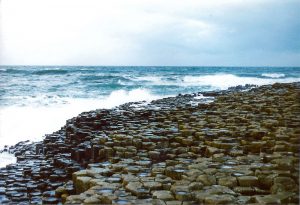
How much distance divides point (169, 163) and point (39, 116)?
32.1 feet

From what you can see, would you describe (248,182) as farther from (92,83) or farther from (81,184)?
(92,83)

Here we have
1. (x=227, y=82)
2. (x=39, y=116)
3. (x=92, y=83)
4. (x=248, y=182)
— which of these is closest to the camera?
(x=248, y=182)

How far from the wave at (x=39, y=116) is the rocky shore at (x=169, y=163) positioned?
6.37ft

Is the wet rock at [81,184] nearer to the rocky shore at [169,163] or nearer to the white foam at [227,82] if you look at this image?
the rocky shore at [169,163]

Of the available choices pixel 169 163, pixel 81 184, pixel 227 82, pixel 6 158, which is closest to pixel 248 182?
pixel 169 163

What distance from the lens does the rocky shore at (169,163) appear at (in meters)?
3.62

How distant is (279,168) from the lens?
418cm

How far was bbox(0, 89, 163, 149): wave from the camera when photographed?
402 inches

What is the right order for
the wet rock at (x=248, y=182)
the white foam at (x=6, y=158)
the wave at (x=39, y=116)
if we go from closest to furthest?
1. the wet rock at (x=248, y=182)
2. the white foam at (x=6, y=158)
3. the wave at (x=39, y=116)

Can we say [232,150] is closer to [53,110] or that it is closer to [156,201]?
[156,201]

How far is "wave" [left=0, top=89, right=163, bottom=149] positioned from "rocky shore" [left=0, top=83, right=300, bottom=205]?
6.37 ft

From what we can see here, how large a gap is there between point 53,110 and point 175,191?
485 inches

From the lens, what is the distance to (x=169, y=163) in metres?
4.75

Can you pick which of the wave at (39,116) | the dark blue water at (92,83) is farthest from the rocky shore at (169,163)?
the dark blue water at (92,83)
